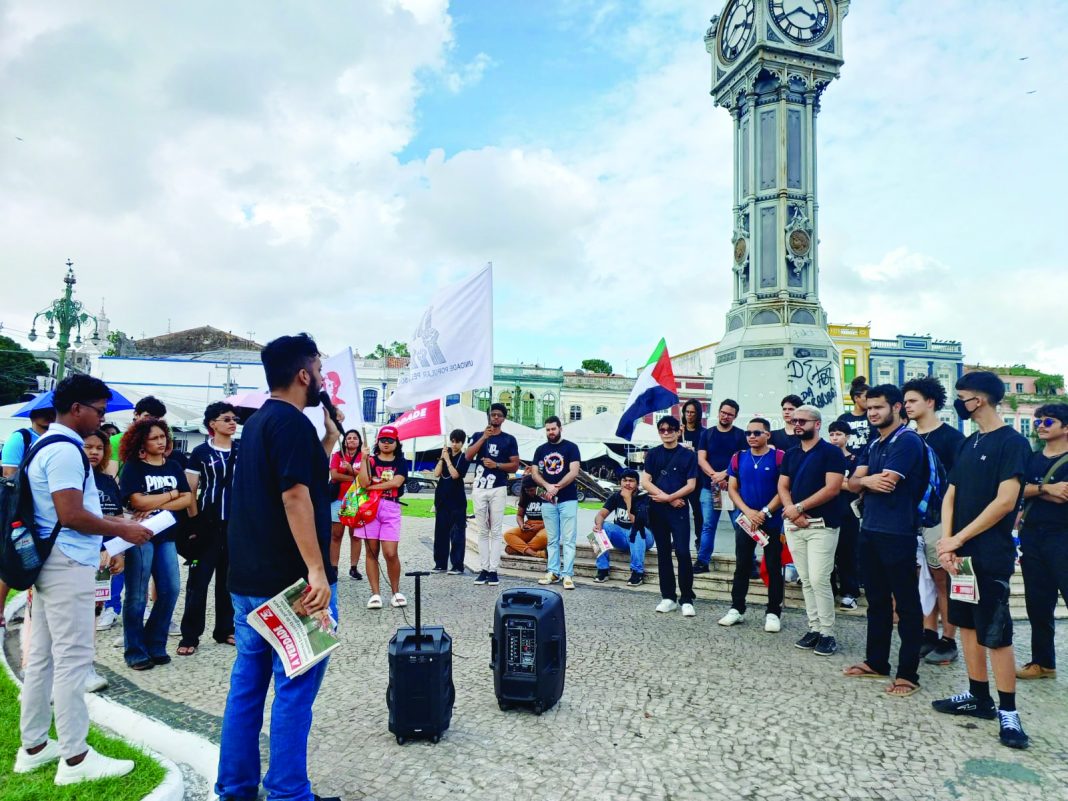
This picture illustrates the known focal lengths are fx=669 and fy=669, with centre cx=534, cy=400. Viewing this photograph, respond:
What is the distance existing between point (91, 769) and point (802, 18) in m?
14.0

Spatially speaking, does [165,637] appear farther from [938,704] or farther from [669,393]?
[669,393]

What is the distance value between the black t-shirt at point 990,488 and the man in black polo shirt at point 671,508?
2837 mm

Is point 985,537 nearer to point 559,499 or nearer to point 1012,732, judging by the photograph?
point 1012,732

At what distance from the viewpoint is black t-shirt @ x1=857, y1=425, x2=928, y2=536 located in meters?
4.63

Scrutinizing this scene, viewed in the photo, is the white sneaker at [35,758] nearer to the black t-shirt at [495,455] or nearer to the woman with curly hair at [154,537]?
the woman with curly hair at [154,537]

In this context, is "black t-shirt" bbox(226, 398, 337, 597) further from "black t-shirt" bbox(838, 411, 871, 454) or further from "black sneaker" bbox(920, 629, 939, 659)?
"black t-shirt" bbox(838, 411, 871, 454)

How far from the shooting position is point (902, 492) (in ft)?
15.3

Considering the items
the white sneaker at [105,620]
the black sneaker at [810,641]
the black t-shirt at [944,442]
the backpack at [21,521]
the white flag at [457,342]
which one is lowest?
the white sneaker at [105,620]

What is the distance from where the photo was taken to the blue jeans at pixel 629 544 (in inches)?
314

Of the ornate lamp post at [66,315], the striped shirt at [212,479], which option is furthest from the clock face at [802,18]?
the ornate lamp post at [66,315]

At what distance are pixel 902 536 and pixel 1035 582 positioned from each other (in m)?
1.06

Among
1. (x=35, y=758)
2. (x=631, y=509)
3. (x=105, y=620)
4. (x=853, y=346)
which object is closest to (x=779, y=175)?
(x=631, y=509)

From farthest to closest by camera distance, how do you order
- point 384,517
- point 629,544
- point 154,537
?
point 629,544
point 384,517
point 154,537

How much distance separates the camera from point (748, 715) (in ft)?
13.3
